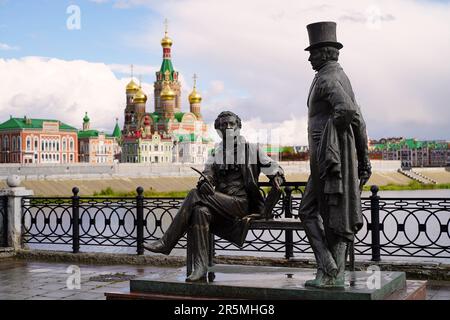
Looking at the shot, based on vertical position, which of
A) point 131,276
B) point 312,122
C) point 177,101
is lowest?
point 131,276

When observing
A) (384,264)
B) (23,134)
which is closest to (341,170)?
(384,264)

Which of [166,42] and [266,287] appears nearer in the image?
[266,287]

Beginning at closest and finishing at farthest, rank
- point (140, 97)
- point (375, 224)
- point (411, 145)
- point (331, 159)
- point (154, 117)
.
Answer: point (331, 159) < point (375, 224) < point (154, 117) < point (140, 97) < point (411, 145)

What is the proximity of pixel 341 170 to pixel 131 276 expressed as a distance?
3.88 m

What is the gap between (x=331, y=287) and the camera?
4.52 m

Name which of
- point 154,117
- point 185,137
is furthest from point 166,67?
point 185,137

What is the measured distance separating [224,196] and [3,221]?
18.6 ft

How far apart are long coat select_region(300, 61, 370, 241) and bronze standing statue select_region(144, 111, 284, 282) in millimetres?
690

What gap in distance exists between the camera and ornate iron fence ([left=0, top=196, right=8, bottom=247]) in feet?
31.5

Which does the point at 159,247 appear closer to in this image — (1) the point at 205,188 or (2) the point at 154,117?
(1) the point at 205,188

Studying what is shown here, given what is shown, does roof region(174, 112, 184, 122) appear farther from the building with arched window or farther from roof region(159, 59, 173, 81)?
the building with arched window

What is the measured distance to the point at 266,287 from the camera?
469cm

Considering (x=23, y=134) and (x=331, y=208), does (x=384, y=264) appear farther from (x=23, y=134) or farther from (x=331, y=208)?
(x=23, y=134)

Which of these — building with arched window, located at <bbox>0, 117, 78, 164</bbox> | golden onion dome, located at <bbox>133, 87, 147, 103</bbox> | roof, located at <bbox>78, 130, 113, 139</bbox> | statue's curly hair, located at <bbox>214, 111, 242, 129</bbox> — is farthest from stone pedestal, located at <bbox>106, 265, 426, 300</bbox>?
golden onion dome, located at <bbox>133, 87, 147, 103</bbox>
